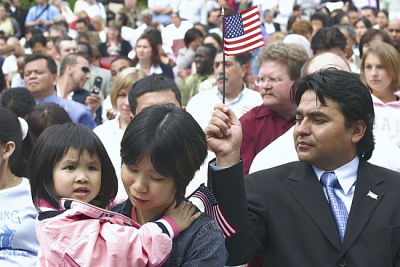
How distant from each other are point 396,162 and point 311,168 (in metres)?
1.18

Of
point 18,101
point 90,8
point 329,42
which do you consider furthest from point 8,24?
point 18,101

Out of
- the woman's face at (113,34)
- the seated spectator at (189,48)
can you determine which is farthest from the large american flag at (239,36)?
the woman's face at (113,34)

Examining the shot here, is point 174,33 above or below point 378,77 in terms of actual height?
below

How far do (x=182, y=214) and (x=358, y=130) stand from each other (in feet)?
3.41

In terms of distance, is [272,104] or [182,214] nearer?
[182,214]

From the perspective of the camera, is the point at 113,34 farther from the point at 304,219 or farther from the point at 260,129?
the point at 304,219

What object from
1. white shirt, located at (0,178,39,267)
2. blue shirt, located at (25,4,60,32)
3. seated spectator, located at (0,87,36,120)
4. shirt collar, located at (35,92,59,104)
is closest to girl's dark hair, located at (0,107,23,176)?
white shirt, located at (0,178,39,267)

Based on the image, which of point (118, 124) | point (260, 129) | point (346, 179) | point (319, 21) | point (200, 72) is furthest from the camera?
point (319, 21)

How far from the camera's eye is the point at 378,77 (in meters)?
7.71

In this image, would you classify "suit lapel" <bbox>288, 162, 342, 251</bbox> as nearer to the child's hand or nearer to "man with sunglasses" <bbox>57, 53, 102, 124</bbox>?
the child's hand

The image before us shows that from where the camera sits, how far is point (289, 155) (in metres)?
5.24

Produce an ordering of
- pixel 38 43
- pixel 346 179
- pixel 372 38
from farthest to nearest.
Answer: pixel 38 43 → pixel 372 38 → pixel 346 179

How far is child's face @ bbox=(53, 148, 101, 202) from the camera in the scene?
4047 millimetres

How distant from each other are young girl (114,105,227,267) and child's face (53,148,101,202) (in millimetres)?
565
